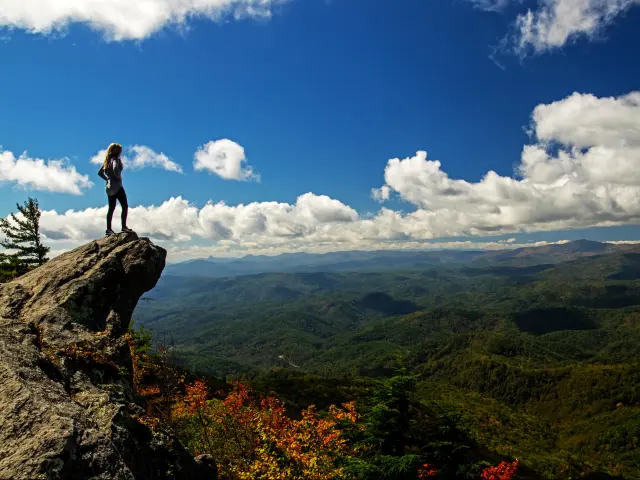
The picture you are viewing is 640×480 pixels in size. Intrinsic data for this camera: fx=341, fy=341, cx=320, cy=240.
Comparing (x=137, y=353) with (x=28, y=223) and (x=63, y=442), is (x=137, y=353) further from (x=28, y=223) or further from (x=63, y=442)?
(x=28, y=223)

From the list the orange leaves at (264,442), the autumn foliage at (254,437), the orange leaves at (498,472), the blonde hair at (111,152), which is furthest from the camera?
the orange leaves at (498,472)

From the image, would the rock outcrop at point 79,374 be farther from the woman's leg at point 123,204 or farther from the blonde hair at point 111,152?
the blonde hair at point 111,152

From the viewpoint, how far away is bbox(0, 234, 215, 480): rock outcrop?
19.8 ft

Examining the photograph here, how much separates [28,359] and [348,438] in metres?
16.9

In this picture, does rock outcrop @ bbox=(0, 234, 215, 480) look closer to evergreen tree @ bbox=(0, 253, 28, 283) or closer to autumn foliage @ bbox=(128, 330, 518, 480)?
autumn foliage @ bbox=(128, 330, 518, 480)

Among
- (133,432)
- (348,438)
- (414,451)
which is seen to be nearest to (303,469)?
(348,438)

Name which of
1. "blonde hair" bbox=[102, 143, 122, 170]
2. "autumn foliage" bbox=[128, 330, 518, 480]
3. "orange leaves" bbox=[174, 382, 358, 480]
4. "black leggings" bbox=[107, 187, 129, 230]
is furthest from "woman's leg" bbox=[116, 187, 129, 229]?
"orange leaves" bbox=[174, 382, 358, 480]

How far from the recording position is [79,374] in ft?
33.8

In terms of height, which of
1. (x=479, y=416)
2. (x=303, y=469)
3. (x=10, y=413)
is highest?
(x=10, y=413)

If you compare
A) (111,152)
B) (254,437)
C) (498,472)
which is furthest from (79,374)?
(498,472)

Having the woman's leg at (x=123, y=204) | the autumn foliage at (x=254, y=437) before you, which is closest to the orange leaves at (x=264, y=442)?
the autumn foliage at (x=254, y=437)

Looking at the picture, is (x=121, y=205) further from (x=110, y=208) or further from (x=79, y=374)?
(x=79, y=374)

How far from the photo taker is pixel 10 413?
655 cm

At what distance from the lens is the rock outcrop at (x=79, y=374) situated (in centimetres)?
605
